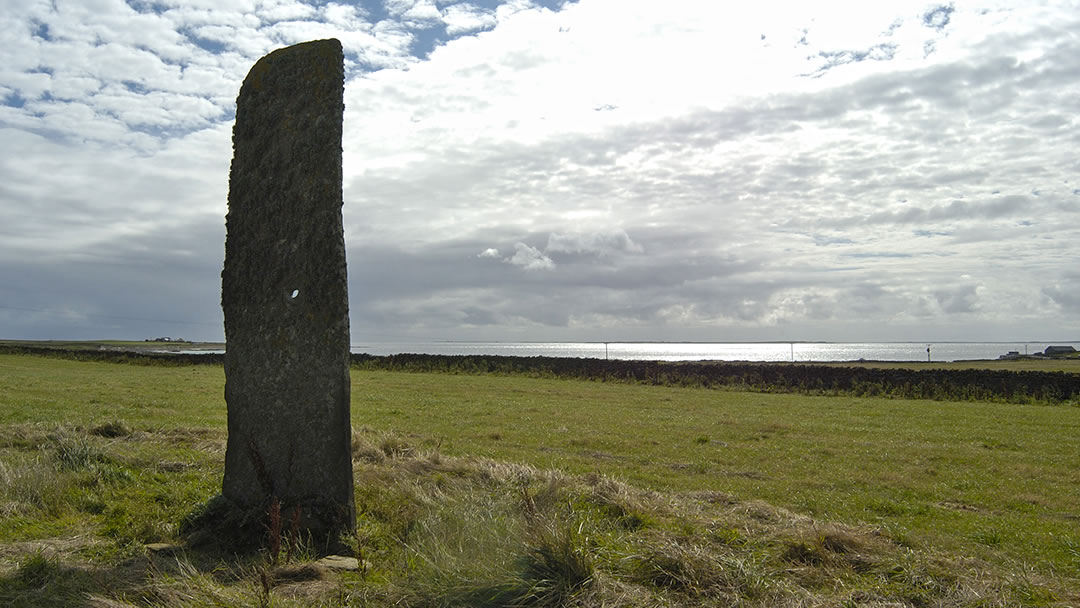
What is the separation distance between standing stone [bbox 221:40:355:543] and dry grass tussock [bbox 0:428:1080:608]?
0.72 meters

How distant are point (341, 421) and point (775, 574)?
12.9ft

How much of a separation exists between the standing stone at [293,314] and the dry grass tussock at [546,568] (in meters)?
0.72

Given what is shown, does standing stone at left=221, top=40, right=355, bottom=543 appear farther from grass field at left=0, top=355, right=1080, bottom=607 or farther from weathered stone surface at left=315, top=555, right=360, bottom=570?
grass field at left=0, top=355, right=1080, bottom=607

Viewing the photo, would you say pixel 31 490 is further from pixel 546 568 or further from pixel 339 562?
pixel 546 568

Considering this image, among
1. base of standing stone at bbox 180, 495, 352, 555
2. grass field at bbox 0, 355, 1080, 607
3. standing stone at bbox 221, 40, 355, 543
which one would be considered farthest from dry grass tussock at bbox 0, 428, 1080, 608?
standing stone at bbox 221, 40, 355, 543

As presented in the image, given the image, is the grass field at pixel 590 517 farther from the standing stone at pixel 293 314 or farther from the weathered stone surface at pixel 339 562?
the standing stone at pixel 293 314

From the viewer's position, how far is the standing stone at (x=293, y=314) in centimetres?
684

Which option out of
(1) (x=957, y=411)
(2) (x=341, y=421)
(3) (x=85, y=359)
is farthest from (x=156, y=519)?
(3) (x=85, y=359)

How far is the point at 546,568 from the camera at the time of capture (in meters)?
5.12

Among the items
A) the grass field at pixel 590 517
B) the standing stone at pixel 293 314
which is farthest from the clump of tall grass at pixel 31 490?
the standing stone at pixel 293 314

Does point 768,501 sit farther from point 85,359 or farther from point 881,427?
point 85,359

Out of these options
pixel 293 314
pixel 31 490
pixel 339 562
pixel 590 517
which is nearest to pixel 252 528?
pixel 339 562

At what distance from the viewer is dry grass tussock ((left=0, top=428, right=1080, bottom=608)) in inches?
197

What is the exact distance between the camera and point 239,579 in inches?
221
